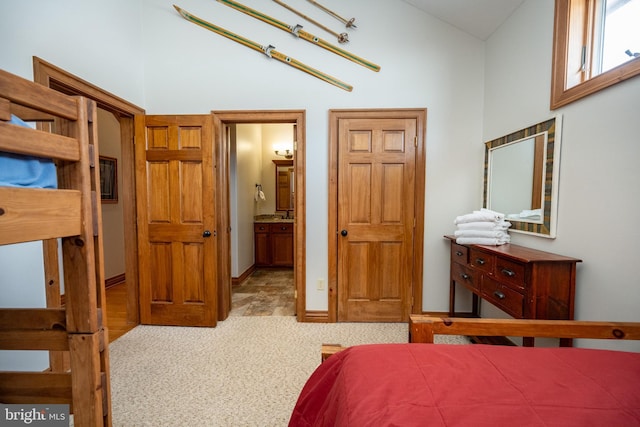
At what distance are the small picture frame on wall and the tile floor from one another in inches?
89.0

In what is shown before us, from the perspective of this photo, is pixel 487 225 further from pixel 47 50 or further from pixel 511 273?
pixel 47 50

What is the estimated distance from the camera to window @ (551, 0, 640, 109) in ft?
4.54

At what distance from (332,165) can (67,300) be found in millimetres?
2143

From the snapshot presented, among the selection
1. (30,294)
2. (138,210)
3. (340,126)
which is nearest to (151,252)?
(138,210)

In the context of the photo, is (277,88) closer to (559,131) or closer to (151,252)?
(151,252)

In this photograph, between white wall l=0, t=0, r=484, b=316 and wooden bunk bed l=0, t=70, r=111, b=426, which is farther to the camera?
white wall l=0, t=0, r=484, b=316

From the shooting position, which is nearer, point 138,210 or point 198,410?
point 198,410

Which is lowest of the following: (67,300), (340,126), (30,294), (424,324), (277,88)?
(30,294)

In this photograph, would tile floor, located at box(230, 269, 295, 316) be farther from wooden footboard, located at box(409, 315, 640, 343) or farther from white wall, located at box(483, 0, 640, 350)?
white wall, located at box(483, 0, 640, 350)

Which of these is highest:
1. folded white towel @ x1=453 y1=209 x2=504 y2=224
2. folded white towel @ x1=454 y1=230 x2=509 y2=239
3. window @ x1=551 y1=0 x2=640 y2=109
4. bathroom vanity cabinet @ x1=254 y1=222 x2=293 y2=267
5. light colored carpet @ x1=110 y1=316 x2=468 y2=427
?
window @ x1=551 y1=0 x2=640 y2=109

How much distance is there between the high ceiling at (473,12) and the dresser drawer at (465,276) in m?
2.24

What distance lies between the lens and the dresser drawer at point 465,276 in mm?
2105

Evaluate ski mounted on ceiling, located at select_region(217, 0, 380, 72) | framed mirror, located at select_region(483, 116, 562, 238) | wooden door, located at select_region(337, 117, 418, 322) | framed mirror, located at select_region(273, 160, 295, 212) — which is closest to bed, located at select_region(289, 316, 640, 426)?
framed mirror, located at select_region(483, 116, 562, 238)

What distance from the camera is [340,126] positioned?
263 cm
